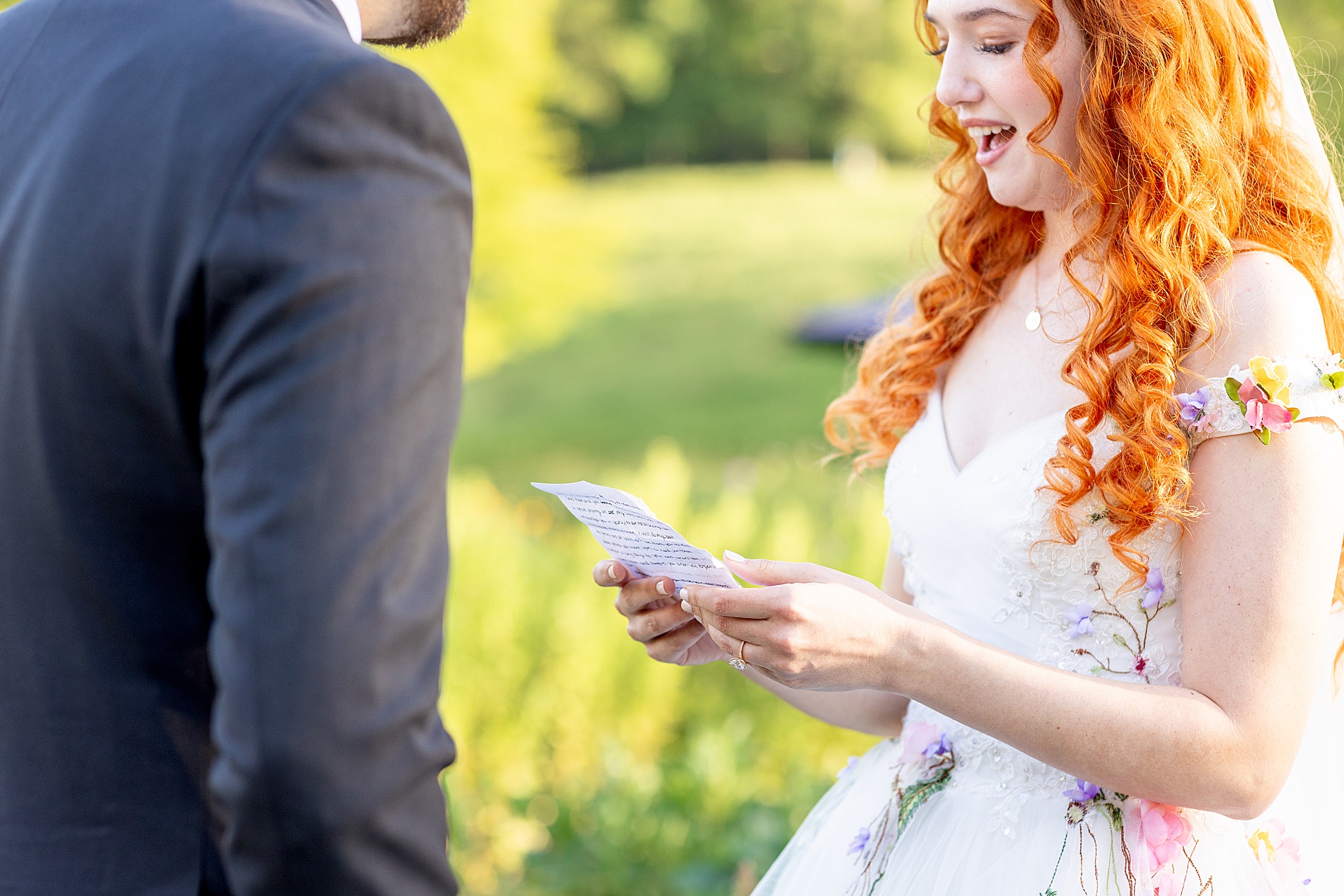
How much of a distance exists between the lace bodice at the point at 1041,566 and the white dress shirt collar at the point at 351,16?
117 centimetres

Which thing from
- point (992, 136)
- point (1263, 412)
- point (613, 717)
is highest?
point (992, 136)

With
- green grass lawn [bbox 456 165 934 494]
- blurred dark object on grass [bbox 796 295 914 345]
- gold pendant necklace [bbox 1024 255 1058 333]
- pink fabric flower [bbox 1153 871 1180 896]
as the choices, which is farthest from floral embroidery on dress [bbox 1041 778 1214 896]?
blurred dark object on grass [bbox 796 295 914 345]

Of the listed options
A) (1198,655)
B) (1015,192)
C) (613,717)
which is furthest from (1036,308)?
(613,717)

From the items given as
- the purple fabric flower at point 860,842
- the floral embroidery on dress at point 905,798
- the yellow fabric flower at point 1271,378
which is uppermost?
the yellow fabric flower at point 1271,378

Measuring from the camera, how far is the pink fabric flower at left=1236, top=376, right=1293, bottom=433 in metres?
1.50

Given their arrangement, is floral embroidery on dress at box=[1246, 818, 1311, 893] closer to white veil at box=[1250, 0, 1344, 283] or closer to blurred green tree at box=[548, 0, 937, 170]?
white veil at box=[1250, 0, 1344, 283]

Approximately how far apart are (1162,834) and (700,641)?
2.56ft

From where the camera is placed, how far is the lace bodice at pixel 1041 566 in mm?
1574

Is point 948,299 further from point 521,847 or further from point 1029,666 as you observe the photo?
point 521,847

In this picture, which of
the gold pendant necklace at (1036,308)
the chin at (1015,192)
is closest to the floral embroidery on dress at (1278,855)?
the gold pendant necklace at (1036,308)

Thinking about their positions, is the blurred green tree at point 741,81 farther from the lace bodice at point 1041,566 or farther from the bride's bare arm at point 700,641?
the lace bodice at point 1041,566

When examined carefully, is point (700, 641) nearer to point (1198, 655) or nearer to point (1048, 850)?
point (1048, 850)

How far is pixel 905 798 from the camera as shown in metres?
1.91

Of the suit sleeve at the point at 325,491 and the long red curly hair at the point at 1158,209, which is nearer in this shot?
the suit sleeve at the point at 325,491
